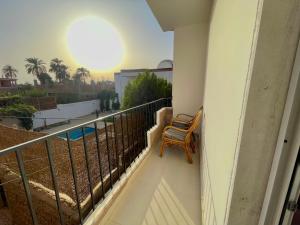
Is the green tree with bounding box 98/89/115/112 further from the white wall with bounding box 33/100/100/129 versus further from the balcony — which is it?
the balcony

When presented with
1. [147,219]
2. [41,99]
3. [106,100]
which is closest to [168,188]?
[147,219]

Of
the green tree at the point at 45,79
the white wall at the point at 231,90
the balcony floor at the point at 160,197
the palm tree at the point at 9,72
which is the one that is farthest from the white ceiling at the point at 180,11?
the palm tree at the point at 9,72

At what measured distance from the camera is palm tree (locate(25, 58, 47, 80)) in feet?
58.4

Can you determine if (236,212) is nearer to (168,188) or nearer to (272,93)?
(272,93)

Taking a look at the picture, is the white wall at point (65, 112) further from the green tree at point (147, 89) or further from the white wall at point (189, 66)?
the white wall at point (189, 66)

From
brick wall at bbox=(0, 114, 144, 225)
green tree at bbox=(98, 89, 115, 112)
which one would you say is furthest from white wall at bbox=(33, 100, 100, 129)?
brick wall at bbox=(0, 114, 144, 225)

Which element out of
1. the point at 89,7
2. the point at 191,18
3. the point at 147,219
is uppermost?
the point at 89,7

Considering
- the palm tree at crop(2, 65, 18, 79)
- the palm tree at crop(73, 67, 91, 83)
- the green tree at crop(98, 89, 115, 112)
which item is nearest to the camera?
the palm tree at crop(2, 65, 18, 79)

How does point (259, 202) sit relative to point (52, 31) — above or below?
below

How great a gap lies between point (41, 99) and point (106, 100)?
26.0ft

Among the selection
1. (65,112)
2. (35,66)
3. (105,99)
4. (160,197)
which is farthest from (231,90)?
(35,66)

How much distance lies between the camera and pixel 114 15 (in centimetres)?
684

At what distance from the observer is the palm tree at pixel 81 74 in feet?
73.0

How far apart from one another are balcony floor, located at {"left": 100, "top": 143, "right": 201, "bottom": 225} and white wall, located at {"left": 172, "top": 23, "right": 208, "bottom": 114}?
139cm
